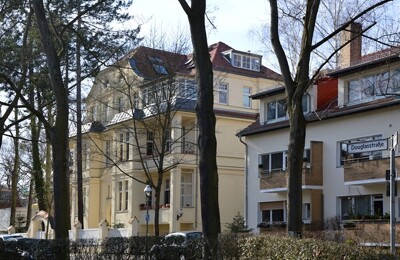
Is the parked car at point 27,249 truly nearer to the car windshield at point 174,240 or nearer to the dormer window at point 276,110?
the car windshield at point 174,240

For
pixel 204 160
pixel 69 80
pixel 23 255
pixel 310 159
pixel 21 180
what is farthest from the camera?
pixel 21 180

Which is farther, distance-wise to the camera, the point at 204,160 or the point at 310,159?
the point at 310,159

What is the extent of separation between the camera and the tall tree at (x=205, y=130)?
1474 centimetres

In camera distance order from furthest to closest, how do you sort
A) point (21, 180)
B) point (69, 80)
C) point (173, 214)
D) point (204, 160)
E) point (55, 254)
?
point (21, 180) → point (173, 214) → point (69, 80) → point (55, 254) → point (204, 160)

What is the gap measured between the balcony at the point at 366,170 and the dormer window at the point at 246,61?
18.6 m

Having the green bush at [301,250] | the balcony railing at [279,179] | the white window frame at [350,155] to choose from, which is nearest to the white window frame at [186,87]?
the balcony railing at [279,179]

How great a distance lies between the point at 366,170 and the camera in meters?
32.4

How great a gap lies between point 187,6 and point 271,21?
16.1ft

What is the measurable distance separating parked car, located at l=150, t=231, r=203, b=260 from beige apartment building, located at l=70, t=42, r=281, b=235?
21.7m

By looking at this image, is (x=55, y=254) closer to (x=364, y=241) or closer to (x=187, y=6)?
(x=187, y=6)

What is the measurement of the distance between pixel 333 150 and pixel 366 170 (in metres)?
3.34

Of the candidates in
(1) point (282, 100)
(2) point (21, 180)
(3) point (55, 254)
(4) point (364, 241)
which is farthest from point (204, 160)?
(2) point (21, 180)

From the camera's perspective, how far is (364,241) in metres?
29.7

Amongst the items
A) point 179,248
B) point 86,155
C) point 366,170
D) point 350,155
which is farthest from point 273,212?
point 179,248
